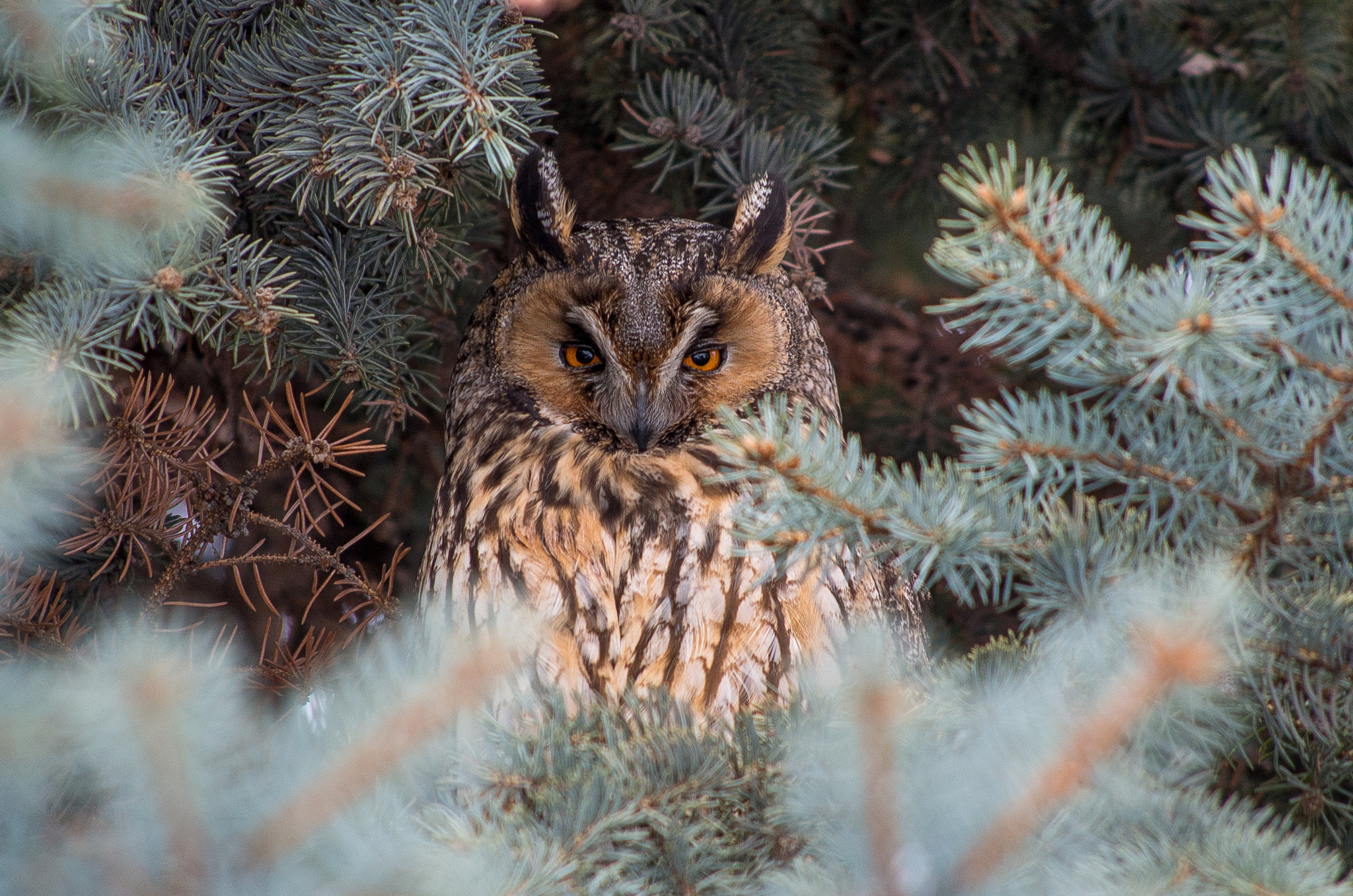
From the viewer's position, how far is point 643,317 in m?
1.43

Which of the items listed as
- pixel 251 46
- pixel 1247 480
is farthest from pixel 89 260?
pixel 1247 480

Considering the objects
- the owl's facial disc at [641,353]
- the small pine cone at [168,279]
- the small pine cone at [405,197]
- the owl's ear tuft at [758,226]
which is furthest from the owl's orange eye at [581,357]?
the small pine cone at [168,279]

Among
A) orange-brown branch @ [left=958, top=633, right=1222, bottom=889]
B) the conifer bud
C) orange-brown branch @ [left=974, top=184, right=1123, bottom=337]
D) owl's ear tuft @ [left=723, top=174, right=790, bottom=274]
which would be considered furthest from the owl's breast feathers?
orange-brown branch @ [left=958, top=633, right=1222, bottom=889]

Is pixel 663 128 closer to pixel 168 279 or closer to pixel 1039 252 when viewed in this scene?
pixel 168 279

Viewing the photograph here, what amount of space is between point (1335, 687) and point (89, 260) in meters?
1.16

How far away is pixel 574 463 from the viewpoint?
59.7 inches

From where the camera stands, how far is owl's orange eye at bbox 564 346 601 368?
1.51 meters

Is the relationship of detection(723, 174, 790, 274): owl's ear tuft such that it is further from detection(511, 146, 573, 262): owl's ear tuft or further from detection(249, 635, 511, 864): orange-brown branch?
detection(249, 635, 511, 864): orange-brown branch

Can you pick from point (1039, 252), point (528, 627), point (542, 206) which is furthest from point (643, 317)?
point (528, 627)

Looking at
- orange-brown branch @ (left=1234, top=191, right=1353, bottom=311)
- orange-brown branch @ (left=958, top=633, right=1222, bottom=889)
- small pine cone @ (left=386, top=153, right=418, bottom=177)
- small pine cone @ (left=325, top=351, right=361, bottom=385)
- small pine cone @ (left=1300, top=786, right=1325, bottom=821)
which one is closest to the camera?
orange-brown branch @ (left=958, top=633, right=1222, bottom=889)

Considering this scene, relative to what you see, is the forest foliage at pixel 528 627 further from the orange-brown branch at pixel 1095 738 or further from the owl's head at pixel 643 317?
the owl's head at pixel 643 317

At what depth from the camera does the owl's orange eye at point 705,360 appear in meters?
1.49

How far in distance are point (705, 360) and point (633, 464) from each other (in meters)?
0.19

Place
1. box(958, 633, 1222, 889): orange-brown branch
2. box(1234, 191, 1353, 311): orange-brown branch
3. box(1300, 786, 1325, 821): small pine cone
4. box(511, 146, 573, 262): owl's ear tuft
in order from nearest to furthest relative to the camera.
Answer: box(958, 633, 1222, 889): orange-brown branch, box(1234, 191, 1353, 311): orange-brown branch, box(1300, 786, 1325, 821): small pine cone, box(511, 146, 573, 262): owl's ear tuft
